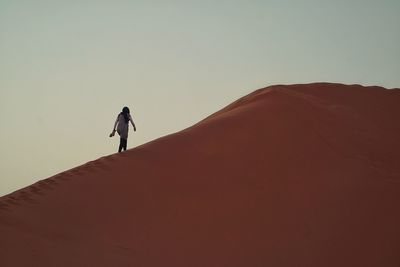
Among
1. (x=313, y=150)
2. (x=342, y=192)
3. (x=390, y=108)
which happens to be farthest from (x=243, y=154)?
(x=390, y=108)

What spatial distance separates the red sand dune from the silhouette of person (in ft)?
4.45

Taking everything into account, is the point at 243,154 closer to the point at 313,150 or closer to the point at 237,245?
the point at 313,150

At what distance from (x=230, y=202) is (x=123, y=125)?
15.1 ft

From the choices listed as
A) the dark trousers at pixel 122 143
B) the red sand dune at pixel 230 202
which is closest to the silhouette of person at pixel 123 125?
the dark trousers at pixel 122 143

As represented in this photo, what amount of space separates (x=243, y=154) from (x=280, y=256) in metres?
3.28

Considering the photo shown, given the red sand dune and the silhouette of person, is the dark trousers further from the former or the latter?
the red sand dune

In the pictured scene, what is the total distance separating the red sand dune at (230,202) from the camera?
584 centimetres

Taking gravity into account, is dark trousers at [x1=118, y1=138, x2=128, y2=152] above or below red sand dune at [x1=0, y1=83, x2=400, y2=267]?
above

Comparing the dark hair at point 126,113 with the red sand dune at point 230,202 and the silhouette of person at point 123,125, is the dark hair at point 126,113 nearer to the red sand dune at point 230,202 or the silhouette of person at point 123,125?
the silhouette of person at point 123,125

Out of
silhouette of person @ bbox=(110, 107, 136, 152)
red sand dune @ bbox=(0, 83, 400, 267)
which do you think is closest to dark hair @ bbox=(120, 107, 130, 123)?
silhouette of person @ bbox=(110, 107, 136, 152)

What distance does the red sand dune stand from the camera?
19.1 feet

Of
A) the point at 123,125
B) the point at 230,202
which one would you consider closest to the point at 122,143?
A: the point at 123,125

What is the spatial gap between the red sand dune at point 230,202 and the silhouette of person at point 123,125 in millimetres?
1357

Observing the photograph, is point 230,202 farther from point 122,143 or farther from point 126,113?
point 126,113
